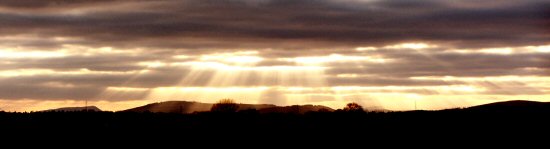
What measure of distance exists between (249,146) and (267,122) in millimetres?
4818

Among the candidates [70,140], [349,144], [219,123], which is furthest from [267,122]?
[70,140]

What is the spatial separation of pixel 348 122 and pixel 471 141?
6.55 meters

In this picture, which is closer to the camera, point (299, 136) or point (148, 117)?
point (299, 136)

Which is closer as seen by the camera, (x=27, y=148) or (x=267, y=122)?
(x=27, y=148)

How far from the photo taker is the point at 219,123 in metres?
44.2

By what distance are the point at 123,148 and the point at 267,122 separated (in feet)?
26.1

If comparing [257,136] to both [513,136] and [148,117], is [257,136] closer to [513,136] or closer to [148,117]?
[148,117]

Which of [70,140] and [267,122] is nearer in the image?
[70,140]

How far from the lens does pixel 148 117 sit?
46812 mm

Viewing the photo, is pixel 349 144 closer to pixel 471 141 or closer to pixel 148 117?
pixel 471 141

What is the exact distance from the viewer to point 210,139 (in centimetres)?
4097

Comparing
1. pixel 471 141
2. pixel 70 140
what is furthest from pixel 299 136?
pixel 70 140

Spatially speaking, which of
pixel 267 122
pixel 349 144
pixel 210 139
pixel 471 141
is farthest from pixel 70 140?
pixel 471 141

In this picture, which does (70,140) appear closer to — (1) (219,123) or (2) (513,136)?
(1) (219,123)
